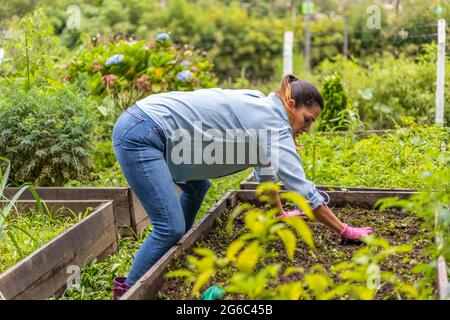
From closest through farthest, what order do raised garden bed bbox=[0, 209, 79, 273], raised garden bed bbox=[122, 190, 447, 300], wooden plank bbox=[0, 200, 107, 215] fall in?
raised garden bed bbox=[122, 190, 447, 300] < raised garden bed bbox=[0, 209, 79, 273] < wooden plank bbox=[0, 200, 107, 215]

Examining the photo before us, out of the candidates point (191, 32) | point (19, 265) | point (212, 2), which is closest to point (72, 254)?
point (19, 265)

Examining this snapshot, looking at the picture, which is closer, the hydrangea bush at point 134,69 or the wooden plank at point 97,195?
the wooden plank at point 97,195

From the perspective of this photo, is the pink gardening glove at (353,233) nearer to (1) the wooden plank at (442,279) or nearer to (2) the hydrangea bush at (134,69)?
(1) the wooden plank at (442,279)

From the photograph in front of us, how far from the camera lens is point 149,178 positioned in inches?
108

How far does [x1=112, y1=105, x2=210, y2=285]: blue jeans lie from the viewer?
2.75 metres

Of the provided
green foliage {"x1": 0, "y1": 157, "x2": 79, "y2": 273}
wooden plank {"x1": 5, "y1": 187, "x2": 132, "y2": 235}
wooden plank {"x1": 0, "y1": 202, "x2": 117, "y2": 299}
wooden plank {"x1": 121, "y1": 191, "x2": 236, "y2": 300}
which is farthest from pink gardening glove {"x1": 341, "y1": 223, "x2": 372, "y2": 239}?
wooden plank {"x1": 5, "y1": 187, "x2": 132, "y2": 235}

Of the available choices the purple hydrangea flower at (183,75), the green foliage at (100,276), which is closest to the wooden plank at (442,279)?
the green foliage at (100,276)

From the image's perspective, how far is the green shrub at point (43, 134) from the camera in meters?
4.29

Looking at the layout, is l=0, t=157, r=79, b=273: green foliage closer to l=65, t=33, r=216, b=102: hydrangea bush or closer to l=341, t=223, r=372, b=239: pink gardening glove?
l=341, t=223, r=372, b=239: pink gardening glove

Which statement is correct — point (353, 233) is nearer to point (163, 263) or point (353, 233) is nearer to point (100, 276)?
point (163, 263)

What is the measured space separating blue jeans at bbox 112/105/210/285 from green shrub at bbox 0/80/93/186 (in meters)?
1.63

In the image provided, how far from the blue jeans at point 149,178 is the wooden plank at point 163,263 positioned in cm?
8

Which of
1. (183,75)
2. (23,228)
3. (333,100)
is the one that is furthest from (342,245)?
(183,75)
